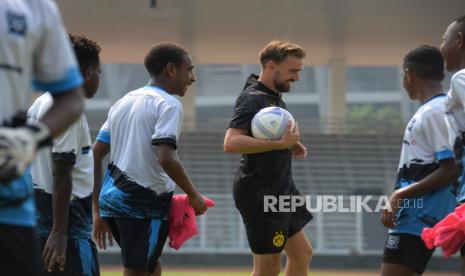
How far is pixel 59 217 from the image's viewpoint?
5.12m

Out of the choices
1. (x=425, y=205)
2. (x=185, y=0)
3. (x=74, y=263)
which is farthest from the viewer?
(x=185, y=0)

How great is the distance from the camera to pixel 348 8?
23.1 meters

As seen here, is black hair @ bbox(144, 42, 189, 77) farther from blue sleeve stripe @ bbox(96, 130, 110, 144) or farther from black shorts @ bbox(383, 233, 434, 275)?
black shorts @ bbox(383, 233, 434, 275)

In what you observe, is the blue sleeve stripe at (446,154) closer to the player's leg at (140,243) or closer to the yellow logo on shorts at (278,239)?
the yellow logo on shorts at (278,239)

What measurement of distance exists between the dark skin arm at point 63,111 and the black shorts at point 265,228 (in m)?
3.73

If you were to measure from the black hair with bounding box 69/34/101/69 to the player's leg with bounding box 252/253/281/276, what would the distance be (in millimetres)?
2117

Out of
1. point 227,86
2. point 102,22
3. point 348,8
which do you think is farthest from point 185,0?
point 227,86

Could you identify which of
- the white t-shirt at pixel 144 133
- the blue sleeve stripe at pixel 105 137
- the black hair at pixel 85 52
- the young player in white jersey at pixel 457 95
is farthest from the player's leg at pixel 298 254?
the black hair at pixel 85 52

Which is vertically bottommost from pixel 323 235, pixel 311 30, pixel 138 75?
pixel 323 235

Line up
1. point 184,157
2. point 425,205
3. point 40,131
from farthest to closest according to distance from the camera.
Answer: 1. point 184,157
2. point 425,205
3. point 40,131

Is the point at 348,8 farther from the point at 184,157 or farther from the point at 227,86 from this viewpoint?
the point at 227,86

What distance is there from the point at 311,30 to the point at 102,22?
5342mm

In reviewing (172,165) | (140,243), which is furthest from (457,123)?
(140,243)

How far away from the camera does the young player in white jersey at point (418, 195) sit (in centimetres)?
591
